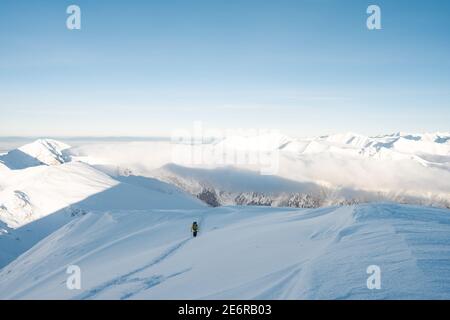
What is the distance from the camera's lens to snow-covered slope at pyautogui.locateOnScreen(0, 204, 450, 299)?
13672 mm

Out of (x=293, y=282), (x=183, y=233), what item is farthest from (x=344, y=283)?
(x=183, y=233)

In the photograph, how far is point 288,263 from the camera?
17609 mm

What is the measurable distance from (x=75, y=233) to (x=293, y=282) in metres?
39.3

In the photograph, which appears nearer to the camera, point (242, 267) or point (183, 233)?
point (242, 267)

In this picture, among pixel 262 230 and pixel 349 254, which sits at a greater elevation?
pixel 349 254

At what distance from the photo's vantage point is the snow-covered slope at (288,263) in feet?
44.9
